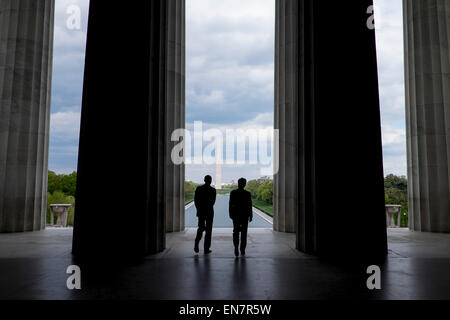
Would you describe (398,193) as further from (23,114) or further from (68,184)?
(68,184)

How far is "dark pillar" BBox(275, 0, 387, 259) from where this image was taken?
42.8 ft

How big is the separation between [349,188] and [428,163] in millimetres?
12511

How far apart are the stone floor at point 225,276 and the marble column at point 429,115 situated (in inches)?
332

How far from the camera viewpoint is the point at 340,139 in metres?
13.5

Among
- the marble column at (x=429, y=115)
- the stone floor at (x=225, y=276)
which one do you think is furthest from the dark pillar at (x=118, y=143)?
the marble column at (x=429, y=115)

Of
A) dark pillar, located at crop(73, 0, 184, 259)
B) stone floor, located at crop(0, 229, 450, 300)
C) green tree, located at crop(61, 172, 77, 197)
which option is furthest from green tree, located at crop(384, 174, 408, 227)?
green tree, located at crop(61, 172, 77, 197)

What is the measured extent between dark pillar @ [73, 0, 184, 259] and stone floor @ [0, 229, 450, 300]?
1.32 meters

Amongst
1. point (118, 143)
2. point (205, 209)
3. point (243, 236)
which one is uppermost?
point (118, 143)

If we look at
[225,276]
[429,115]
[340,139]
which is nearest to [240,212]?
[225,276]

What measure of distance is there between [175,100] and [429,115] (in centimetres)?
1799

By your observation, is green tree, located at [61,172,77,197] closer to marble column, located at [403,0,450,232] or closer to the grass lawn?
the grass lawn

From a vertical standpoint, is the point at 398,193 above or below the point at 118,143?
below
